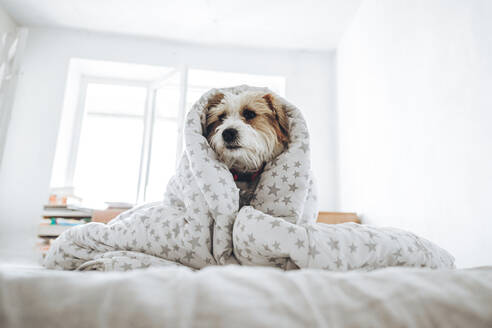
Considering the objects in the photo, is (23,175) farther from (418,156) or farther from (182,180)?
(418,156)

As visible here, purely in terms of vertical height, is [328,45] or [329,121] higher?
[328,45]

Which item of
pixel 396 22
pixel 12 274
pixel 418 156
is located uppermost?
pixel 396 22

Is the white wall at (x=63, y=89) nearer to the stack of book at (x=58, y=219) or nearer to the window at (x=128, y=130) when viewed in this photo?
the window at (x=128, y=130)

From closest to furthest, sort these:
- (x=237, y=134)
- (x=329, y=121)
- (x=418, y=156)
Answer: (x=237, y=134), (x=418, y=156), (x=329, y=121)

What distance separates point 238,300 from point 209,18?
291cm

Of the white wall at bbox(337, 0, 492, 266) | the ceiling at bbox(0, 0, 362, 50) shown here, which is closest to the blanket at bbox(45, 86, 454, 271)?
the white wall at bbox(337, 0, 492, 266)

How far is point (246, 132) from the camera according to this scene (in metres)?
0.95

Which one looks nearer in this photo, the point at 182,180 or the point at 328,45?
the point at 182,180

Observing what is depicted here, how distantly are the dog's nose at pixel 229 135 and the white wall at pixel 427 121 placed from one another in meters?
0.92

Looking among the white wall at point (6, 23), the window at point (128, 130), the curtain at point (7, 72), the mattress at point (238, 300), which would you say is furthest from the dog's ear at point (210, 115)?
the white wall at point (6, 23)

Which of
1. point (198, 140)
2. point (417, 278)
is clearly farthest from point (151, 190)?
point (417, 278)

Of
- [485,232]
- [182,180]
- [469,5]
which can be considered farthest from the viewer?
[469,5]

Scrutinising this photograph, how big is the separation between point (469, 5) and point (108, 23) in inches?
111

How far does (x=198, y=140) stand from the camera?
2.70 ft
